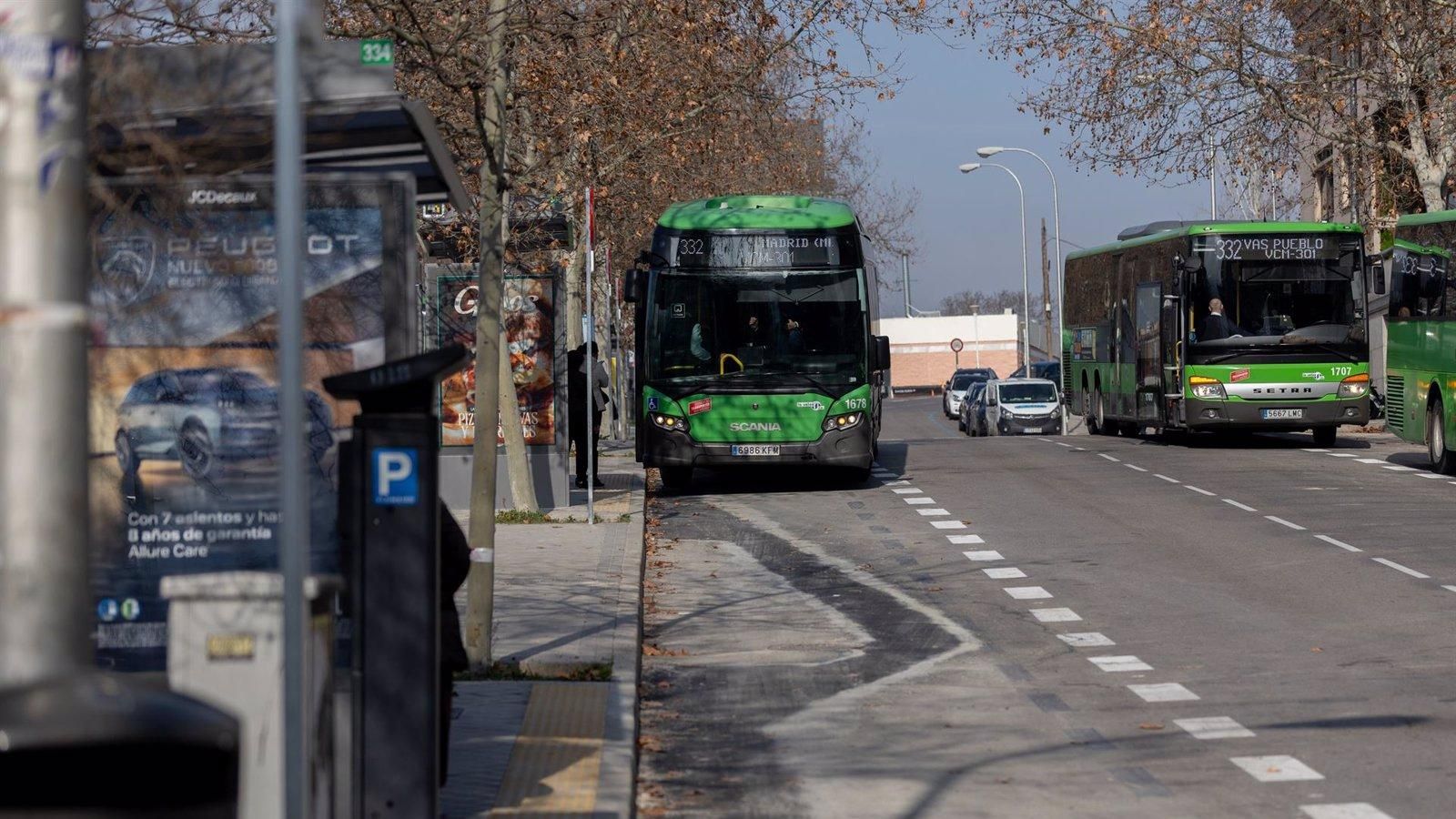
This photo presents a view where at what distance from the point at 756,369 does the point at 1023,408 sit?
25.7m

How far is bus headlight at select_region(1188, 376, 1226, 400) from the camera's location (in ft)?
89.7

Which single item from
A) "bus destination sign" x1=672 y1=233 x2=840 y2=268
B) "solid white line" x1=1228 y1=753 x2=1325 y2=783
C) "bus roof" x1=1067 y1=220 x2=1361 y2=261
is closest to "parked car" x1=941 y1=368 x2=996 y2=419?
"bus roof" x1=1067 y1=220 x2=1361 y2=261

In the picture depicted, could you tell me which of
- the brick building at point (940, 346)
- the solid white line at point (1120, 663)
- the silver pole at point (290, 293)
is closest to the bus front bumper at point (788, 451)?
the solid white line at point (1120, 663)

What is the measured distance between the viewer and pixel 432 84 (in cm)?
1761

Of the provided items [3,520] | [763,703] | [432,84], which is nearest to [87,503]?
[3,520]

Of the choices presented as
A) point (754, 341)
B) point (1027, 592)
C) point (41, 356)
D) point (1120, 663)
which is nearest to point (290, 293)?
point (41, 356)

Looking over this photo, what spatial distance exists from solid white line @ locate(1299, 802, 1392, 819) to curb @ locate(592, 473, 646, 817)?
99.9 inches

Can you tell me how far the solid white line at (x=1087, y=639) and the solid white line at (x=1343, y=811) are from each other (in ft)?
13.5

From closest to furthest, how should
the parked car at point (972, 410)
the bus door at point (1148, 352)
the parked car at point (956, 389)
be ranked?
the bus door at point (1148, 352), the parked car at point (972, 410), the parked car at point (956, 389)

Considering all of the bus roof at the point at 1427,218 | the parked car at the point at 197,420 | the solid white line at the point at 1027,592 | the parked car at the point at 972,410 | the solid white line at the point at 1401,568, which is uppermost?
the bus roof at the point at 1427,218

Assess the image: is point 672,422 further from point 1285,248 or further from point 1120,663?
point 1120,663

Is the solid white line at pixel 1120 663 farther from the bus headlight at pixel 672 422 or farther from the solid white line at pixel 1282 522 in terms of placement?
the bus headlight at pixel 672 422

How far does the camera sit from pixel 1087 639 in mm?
11555

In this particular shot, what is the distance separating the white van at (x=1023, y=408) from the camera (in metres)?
46.3
